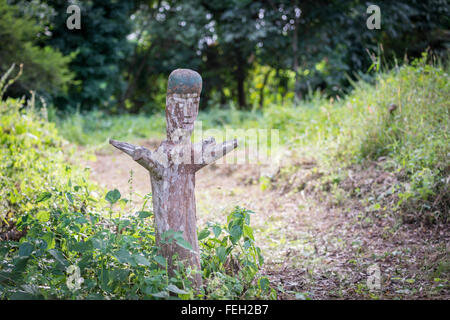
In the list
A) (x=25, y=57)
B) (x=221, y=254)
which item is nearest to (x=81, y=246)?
(x=221, y=254)

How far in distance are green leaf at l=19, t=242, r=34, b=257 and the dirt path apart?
138 centimetres

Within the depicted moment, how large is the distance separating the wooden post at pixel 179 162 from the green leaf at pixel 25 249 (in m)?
0.65

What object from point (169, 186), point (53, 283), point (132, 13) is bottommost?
point (53, 283)

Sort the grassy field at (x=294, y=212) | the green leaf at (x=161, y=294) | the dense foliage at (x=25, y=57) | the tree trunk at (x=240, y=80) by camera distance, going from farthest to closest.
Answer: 1. the tree trunk at (x=240, y=80)
2. the dense foliage at (x=25, y=57)
3. the grassy field at (x=294, y=212)
4. the green leaf at (x=161, y=294)

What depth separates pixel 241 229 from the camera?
2.23m

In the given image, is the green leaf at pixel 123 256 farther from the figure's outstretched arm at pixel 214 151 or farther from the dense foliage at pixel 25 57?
the dense foliage at pixel 25 57

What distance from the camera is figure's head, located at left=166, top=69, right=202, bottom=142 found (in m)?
2.08

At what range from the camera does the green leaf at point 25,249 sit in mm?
1998

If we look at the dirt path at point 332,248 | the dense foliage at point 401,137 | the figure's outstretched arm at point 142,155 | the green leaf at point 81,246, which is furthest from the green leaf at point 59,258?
the dense foliage at point 401,137

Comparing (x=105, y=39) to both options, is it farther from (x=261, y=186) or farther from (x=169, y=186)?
(x=169, y=186)

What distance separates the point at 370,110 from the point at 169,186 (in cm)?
332

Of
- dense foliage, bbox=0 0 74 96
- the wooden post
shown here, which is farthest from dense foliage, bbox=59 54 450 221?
dense foliage, bbox=0 0 74 96

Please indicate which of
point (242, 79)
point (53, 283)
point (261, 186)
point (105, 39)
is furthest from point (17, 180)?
point (242, 79)

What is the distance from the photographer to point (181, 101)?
82.7 inches
